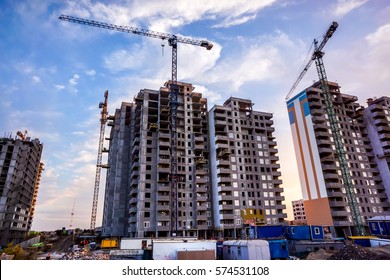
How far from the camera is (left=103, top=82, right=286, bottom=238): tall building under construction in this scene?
5703 cm

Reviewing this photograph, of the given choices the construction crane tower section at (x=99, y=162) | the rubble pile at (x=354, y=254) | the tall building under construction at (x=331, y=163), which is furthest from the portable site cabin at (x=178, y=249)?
the construction crane tower section at (x=99, y=162)

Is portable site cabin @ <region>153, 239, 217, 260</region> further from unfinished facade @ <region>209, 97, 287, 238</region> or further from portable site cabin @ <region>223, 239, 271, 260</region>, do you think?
unfinished facade @ <region>209, 97, 287, 238</region>

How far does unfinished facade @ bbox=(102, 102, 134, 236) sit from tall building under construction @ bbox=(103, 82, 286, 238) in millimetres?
225

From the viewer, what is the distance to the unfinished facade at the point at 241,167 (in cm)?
6109

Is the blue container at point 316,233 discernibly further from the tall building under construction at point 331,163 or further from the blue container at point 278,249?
→ the tall building under construction at point 331,163

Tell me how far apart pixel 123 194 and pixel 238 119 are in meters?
35.2

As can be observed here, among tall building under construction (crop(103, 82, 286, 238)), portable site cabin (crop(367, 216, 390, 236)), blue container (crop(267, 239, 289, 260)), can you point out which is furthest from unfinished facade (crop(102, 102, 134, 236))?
portable site cabin (crop(367, 216, 390, 236))

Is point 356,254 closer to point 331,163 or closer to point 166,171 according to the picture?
point 166,171

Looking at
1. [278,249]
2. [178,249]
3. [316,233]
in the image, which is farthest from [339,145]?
[178,249]

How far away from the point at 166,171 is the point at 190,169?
6.32 m

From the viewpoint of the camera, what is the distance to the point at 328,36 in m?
51.2

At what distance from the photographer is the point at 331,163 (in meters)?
63.9
